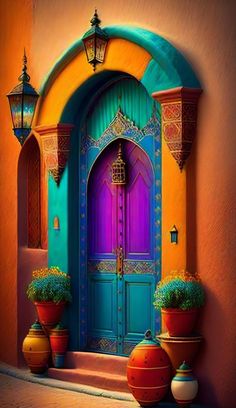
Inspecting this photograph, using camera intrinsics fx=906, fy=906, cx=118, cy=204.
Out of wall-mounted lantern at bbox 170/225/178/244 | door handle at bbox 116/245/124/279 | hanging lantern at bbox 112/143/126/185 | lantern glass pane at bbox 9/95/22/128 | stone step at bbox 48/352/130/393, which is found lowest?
stone step at bbox 48/352/130/393

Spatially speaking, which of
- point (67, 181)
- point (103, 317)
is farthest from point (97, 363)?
point (67, 181)

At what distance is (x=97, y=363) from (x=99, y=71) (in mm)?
3368

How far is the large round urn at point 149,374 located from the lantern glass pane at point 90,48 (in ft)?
10.8

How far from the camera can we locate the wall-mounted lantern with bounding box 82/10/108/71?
1012 centimetres

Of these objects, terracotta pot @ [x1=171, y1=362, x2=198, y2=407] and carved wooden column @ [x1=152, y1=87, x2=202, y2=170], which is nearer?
terracotta pot @ [x1=171, y1=362, x2=198, y2=407]

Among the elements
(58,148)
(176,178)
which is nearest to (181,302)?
(176,178)

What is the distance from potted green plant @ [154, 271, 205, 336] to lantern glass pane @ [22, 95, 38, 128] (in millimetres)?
2938

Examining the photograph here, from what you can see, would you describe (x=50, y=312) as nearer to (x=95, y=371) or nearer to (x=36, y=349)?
(x=36, y=349)

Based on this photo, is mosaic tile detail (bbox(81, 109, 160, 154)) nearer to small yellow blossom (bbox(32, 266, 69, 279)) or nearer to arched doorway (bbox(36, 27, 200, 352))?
arched doorway (bbox(36, 27, 200, 352))

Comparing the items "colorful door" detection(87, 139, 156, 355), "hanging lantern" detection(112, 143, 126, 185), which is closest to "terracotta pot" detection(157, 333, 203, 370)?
"colorful door" detection(87, 139, 156, 355)

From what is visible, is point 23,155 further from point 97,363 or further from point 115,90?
point 97,363

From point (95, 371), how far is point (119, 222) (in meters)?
1.74

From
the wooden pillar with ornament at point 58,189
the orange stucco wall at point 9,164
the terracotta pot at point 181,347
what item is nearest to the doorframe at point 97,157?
the wooden pillar with ornament at point 58,189

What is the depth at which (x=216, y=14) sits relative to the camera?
905cm
